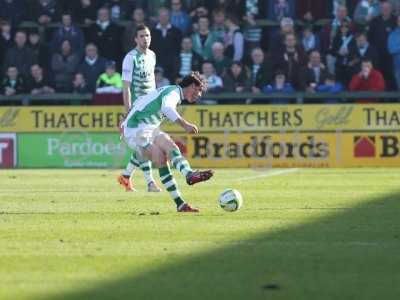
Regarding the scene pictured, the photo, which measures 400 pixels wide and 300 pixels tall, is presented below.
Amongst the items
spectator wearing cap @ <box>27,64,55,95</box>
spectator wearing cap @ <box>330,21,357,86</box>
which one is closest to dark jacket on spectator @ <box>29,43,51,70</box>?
spectator wearing cap @ <box>27,64,55,95</box>

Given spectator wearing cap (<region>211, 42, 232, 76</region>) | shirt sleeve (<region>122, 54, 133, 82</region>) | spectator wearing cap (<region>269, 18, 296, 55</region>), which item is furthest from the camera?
spectator wearing cap (<region>211, 42, 232, 76</region>)

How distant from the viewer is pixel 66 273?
1005 cm

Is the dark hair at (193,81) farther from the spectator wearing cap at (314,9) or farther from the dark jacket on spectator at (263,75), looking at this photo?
the spectator wearing cap at (314,9)

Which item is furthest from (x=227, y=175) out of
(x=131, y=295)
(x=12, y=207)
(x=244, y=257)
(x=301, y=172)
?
(x=131, y=295)

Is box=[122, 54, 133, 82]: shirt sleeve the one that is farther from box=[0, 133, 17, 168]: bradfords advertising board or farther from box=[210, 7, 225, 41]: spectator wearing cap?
box=[210, 7, 225, 41]: spectator wearing cap

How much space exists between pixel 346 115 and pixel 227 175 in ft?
12.7

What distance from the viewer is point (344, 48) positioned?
88.2 feet

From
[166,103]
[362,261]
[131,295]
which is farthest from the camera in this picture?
[166,103]

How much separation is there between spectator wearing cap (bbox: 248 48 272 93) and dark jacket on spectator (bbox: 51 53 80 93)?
3720 millimetres

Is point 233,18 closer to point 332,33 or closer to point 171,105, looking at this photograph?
point 332,33

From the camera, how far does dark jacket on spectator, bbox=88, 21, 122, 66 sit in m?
28.0

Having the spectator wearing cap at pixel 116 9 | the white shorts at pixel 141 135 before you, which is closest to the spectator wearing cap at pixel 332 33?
the spectator wearing cap at pixel 116 9

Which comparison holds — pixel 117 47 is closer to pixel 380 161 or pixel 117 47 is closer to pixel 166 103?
pixel 380 161

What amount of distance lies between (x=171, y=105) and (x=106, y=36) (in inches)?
510
